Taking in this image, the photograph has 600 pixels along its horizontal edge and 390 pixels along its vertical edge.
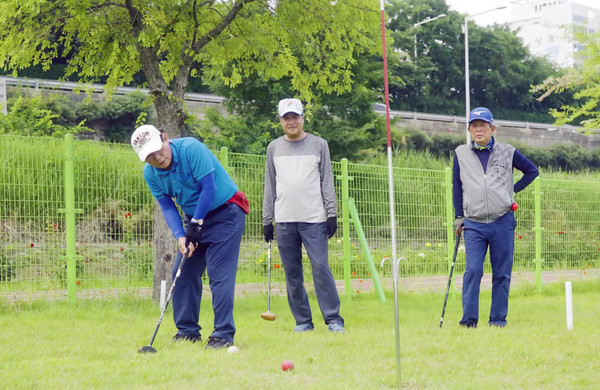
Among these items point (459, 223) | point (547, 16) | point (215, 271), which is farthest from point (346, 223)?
point (547, 16)

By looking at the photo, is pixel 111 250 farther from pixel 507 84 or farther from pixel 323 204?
pixel 507 84

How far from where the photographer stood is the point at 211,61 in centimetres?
1001

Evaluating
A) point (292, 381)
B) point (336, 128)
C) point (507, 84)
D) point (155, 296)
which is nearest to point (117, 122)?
point (336, 128)

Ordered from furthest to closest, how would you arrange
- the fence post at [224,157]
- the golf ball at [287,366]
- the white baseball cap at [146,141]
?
the fence post at [224,157] < the white baseball cap at [146,141] < the golf ball at [287,366]

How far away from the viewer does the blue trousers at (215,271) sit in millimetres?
5969

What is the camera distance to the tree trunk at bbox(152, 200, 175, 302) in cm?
865

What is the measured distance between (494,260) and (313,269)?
1749 millimetres

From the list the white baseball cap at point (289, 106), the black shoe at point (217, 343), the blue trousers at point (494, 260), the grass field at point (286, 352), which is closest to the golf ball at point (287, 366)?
the grass field at point (286, 352)

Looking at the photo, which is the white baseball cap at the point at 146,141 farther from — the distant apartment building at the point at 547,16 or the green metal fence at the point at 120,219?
the distant apartment building at the point at 547,16

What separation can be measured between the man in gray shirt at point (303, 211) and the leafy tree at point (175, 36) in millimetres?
2050

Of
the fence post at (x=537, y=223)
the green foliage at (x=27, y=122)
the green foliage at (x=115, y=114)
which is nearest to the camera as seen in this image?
the fence post at (x=537, y=223)

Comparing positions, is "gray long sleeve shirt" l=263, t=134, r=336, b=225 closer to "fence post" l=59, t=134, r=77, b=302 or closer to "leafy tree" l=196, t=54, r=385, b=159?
"fence post" l=59, t=134, r=77, b=302

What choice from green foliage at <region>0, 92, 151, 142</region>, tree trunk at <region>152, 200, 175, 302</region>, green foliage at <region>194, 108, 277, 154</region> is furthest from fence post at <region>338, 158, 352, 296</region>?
green foliage at <region>0, 92, 151, 142</region>

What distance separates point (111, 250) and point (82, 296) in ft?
1.88
